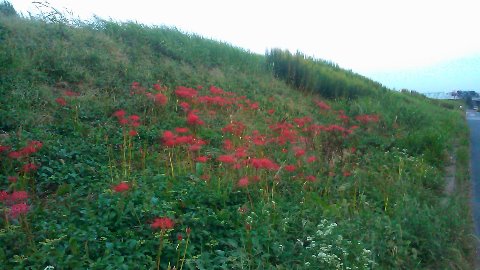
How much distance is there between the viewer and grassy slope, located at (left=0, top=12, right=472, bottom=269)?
4.12 meters

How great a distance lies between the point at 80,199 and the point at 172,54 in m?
8.83

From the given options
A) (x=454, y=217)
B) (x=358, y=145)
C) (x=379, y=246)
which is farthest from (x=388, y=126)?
(x=379, y=246)

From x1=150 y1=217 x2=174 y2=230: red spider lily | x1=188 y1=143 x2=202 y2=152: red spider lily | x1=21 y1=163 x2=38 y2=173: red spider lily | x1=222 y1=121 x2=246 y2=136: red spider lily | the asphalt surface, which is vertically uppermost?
x1=222 y1=121 x2=246 y2=136: red spider lily

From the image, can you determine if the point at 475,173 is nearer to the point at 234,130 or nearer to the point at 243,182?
the point at 234,130

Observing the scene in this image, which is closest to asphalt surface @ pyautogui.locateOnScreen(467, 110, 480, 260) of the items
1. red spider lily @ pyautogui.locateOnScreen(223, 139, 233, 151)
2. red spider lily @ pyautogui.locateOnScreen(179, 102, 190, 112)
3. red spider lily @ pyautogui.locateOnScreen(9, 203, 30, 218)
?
red spider lily @ pyautogui.locateOnScreen(223, 139, 233, 151)

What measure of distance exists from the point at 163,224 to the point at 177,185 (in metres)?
1.47

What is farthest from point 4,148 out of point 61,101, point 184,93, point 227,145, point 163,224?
point 184,93

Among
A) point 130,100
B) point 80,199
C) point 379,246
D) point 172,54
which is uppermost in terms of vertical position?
point 172,54

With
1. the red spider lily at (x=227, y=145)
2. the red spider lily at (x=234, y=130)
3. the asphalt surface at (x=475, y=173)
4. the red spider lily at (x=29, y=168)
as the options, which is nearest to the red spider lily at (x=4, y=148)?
the red spider lily at (x=29, y=168)

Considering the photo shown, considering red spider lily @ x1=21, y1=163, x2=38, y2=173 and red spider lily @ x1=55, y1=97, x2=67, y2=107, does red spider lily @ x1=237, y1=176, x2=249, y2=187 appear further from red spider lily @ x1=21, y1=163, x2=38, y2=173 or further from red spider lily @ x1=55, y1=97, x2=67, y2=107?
red spider lily @ x1=55, y1=97, x2=67, y2=107

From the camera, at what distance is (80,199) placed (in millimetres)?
4711

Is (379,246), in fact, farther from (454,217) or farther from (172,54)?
(172,54)

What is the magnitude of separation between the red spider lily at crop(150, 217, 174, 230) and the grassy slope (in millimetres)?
118

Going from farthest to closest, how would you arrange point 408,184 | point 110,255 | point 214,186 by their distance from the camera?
point 408,184
point 214,186
point 110,255
